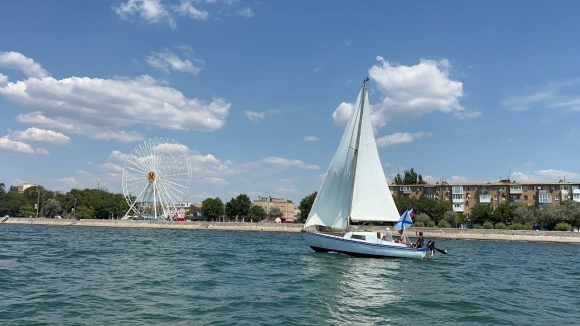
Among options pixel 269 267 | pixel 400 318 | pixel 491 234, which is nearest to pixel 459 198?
pixel 491 234

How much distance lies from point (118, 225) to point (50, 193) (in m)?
72.4

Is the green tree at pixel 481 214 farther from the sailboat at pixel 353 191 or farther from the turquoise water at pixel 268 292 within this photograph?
the turquoise water at pixel 268 292

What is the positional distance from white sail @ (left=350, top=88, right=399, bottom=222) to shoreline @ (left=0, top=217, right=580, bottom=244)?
75.2ft

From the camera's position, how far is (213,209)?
151500 millimetres

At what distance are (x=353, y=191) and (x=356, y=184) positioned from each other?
727 mm

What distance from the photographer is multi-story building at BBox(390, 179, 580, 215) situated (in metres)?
121

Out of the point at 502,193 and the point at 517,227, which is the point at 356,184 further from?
the point at 502,193

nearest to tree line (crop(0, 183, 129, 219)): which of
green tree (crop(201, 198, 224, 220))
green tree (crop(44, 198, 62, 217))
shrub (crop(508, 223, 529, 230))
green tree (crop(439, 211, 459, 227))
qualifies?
green tree (crop(44, 198, 62, 217))

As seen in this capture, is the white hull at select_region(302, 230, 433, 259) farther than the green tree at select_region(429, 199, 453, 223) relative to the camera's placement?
No

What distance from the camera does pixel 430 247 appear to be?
4266 centimetres

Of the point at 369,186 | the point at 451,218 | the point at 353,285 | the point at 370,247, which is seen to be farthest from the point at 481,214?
the point at 353,285

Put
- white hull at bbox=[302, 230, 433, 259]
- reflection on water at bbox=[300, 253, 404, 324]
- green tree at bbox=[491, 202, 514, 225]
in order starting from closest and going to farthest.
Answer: reflection on water at bbox=[300, 253, 404, 324] → white hull at bbox=[302, 230, 433, 259] → green tree at bbox=[491, 202, 514, 225]

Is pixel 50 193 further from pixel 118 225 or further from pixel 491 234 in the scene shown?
pixel 491 234

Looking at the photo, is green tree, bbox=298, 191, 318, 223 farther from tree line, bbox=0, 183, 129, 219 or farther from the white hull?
the white hull
